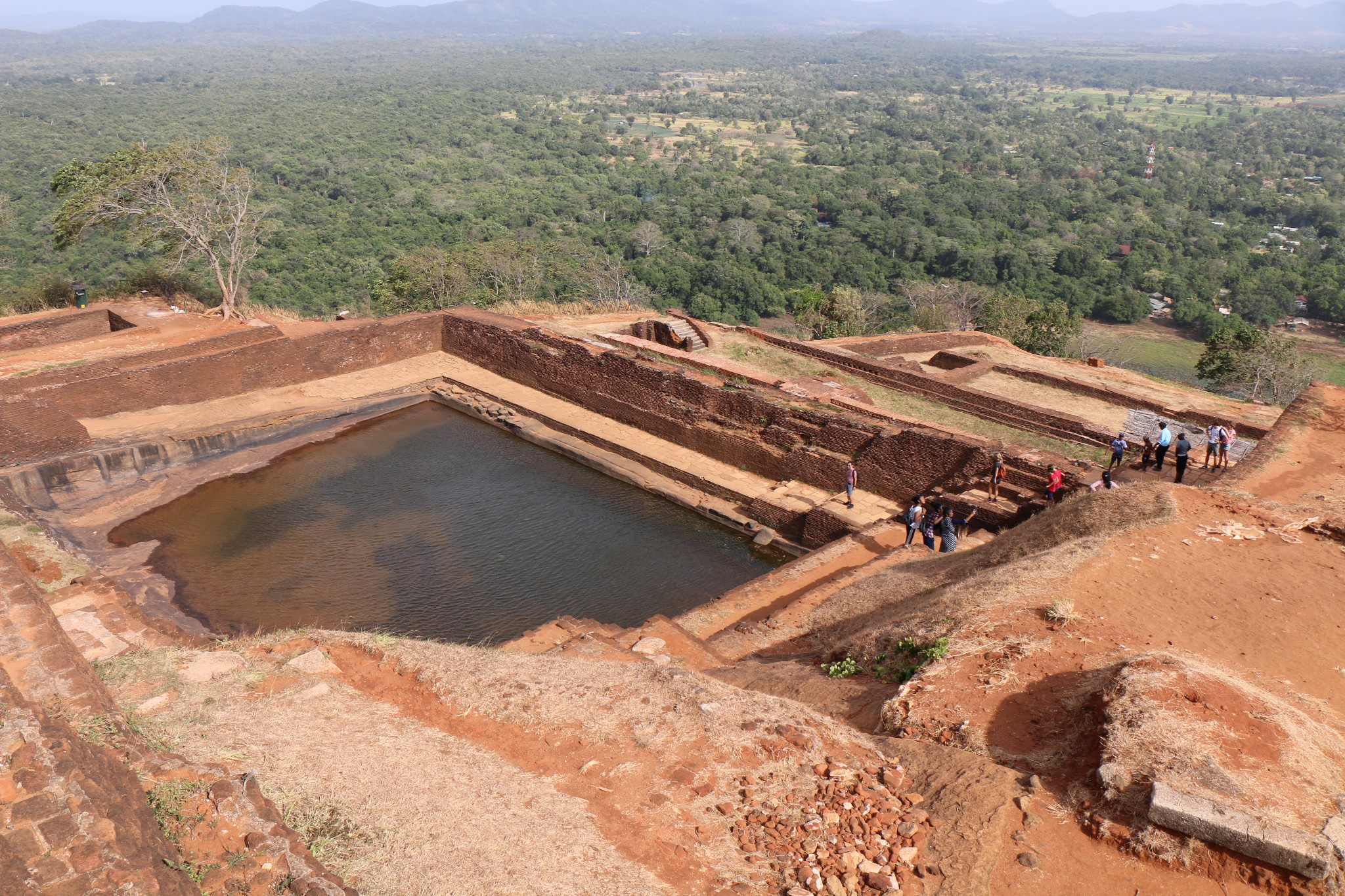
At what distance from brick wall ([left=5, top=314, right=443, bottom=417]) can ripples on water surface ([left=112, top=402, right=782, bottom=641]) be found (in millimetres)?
2645

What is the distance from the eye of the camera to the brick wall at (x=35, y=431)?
11.1 meters

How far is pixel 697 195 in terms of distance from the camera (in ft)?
166

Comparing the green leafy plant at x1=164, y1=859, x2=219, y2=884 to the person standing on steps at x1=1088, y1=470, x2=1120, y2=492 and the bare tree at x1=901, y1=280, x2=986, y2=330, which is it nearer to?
the person standing on steps at x1=1088, y1=470, x2=1120, y2=492

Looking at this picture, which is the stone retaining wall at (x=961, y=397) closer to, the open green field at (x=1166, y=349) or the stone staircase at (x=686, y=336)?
the stone staircase at (x=686, y=336)

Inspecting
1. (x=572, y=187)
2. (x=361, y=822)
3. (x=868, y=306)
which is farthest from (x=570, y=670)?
(x=572, y=187)

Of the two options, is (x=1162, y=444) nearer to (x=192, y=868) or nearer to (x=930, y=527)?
(x=930, y=527)

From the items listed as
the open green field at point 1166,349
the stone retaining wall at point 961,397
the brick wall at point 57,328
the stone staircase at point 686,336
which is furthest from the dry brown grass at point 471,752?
the open green field at point 1166,349

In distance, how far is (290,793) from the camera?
14.1ft

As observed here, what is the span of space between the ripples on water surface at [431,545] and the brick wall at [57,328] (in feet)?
20.5

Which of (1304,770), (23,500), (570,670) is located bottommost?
(23,500)

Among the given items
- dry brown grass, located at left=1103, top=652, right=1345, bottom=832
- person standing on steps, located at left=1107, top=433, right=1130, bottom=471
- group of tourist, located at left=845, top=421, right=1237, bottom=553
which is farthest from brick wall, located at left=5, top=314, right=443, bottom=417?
dry brown grass, located at left=1103, top=652, right=1345, bottom=832

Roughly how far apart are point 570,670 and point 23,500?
898 cm

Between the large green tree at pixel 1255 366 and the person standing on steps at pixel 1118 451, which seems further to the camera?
the large green tree at pixel 1255 366

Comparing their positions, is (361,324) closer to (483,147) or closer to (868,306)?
(868,306)
